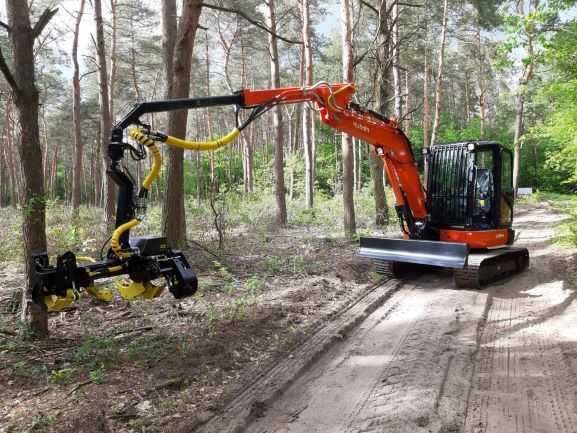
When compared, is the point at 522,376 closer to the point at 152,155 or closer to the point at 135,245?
the point at 135,245

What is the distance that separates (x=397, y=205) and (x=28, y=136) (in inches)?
236

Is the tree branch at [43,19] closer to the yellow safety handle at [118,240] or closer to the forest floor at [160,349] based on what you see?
the yellow safety handle at [118,240]

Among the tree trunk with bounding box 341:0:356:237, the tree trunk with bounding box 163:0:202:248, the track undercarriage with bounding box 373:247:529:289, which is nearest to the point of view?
the track undercarriage with bounding box 373:247:529:289

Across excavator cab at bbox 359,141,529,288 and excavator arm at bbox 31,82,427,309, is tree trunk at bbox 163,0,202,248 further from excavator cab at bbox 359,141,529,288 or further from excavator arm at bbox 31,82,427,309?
excavator cab at bbox 359,141,529,288

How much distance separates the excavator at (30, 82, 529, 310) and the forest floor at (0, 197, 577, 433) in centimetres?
64

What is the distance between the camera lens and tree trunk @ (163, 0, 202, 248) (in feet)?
25.1

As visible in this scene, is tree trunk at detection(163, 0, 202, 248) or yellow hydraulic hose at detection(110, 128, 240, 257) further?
tree trunk at detection(163, 0, 202, 248)

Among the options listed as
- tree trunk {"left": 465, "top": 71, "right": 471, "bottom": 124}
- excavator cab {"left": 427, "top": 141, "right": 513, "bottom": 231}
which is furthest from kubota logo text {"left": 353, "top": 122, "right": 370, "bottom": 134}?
tree trunk {"left": 465, "top": 71, "right": 471, "bottom": 124}

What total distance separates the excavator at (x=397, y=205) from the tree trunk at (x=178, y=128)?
1.26 m

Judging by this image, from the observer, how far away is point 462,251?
22.2 feet

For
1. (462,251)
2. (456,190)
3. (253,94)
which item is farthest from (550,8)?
(253,94)

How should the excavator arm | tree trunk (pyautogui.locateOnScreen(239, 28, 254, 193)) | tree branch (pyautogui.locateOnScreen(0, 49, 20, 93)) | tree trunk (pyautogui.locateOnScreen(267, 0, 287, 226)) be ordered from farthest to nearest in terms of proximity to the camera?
1. tree trunk (pyautogui.locateOnScreen(239, 28, 254, 193))
2. tree trunk (pyautogui.locateOnScreen(267, 0, 287, 226))
3. tree branch (pyautogui.locateOnScreen(0, 49, 20, 93))
4. the excavator arm

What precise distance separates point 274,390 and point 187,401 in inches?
28.6

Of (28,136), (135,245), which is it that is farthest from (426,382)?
(28,136)
